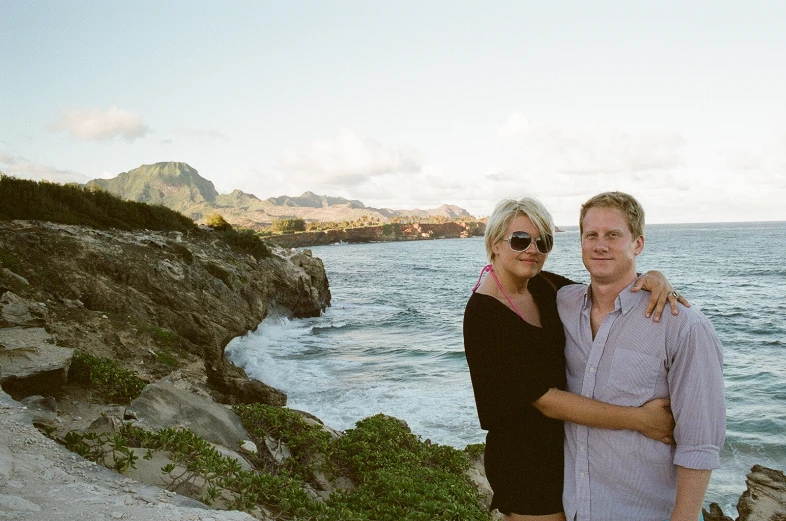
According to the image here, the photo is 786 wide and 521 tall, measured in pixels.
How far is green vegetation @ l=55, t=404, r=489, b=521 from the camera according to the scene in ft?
16.0

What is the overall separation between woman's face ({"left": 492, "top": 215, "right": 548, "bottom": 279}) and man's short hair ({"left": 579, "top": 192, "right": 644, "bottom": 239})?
0.33 meters

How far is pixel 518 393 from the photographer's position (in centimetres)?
276

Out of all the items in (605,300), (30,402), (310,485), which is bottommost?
(310,485)

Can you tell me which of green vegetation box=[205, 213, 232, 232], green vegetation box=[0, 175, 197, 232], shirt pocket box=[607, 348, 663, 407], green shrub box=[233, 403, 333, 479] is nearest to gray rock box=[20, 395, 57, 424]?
green shrub box=[233, 403, 333, 479]

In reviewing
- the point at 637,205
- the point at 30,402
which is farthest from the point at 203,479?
the point at 637,205

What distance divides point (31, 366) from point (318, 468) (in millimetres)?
4342

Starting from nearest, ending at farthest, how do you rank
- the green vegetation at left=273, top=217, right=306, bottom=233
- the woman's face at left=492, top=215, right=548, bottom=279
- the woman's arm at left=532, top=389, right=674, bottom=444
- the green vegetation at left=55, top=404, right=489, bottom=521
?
1. the woman's arm at left=532, top=389, right=674, bottom=444
2. the woman's face at left=492, top=215, right=548, bottom=279
3. the green vegetation at left=55, top=404, right=489, bottom=521
4. the green vegetation at left=273, top=217, right=306, bottom=233

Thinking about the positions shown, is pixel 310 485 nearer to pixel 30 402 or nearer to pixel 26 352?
pixel 30 402

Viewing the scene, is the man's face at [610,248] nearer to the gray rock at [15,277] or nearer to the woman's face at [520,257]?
the woman's face at [520,257]

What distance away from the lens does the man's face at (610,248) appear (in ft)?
9.05

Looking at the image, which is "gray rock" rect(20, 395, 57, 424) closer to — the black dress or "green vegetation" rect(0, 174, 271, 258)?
the black dress

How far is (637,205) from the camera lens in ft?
9.37

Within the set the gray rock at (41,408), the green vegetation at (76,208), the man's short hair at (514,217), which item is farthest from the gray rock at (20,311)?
the man's short hair at (514,217)

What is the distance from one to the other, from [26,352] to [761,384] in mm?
20007
